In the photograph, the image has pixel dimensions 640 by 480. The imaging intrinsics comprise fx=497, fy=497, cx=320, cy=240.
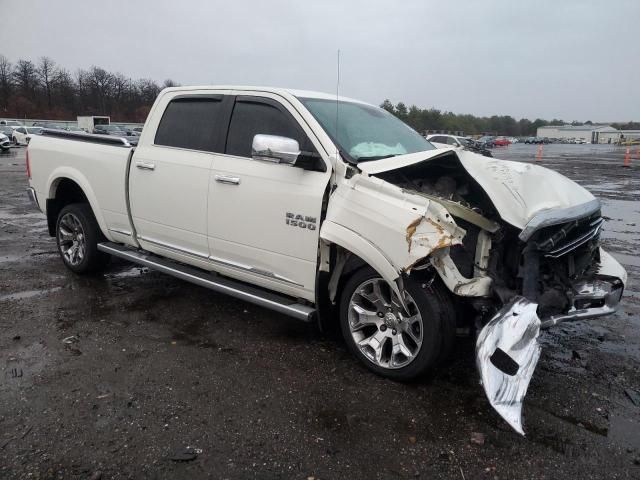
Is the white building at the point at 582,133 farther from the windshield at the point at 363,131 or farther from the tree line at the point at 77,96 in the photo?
the windshield at the point at 363,131

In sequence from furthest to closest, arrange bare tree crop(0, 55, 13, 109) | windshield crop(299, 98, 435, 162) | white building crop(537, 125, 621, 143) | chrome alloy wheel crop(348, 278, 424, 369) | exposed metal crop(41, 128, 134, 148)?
white building crop(537, 125, 621, 143)
bare tree crop(0, 55, 13, 109)
exposed metal crop(41, 128, 134, 148)
windshield crop(299, 98, 435, 162)
chrome alloy wheel crop(348, 278, 424, 369)

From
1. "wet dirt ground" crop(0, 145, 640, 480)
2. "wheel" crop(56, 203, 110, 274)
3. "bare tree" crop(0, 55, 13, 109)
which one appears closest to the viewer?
"wet dirt ground" crop(0, 145, 640, 480)

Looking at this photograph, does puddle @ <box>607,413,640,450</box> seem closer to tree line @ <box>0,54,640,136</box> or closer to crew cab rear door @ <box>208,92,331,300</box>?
crew cab rear door @ <box>208,92,331,300</box>

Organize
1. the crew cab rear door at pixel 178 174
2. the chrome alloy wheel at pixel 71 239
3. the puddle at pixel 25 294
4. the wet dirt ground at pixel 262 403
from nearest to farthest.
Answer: the wet dirt ground at pixel 262 403 → the crew cab rear door at pixel 178 174 → the puddle at pixel 25 294 → the chrome alloy wheel at pixel 71 239

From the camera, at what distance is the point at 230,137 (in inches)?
163

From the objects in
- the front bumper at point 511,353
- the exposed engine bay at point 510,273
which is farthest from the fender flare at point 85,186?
the front bumper at point 511,353

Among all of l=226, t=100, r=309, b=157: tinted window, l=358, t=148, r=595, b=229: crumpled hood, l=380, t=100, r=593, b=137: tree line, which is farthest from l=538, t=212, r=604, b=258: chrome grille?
l=380, t=100, r=593, b=137: tree line

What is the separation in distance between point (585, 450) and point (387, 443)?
1092mm

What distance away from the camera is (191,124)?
14.6 ft

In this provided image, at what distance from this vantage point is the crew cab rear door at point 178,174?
4.21 metres

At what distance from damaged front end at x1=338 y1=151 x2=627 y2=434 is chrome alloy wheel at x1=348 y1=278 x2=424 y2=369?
0.86 ft

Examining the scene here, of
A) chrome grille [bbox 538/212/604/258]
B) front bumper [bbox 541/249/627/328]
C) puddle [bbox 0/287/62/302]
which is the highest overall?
chrome grille [bbox 538/212/604/258]

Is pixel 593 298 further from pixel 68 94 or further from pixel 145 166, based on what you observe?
pixel 68 94

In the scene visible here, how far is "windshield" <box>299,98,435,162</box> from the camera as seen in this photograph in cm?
375
